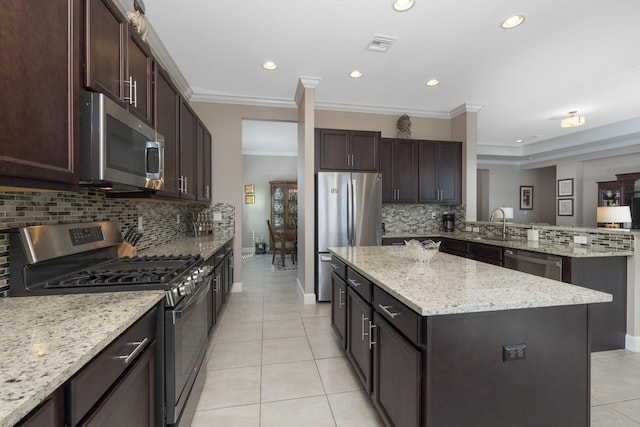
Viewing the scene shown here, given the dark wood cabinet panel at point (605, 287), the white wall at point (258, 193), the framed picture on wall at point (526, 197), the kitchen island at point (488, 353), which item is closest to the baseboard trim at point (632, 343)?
the dark wood cabinet panel at point (605, 287)

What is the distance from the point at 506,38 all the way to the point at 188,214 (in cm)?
424

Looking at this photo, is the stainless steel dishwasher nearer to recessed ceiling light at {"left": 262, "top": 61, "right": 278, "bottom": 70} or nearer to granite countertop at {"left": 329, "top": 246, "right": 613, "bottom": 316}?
granite countertop at {"left": 329, "top": 246, "right": 613, "bottom": 316}

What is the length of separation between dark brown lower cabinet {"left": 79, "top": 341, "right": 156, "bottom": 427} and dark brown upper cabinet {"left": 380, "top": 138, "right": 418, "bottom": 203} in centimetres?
374

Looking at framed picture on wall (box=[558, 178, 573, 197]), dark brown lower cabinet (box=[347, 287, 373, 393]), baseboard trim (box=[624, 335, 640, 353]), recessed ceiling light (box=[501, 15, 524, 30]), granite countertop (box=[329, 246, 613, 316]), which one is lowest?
baseboard trim (box=[624, 335, 640, 353])

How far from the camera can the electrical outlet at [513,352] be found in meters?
1.16

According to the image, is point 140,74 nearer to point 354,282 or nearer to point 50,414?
point 50,414

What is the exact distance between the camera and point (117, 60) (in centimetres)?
148

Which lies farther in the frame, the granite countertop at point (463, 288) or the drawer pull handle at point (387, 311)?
the drawer pull handle at point (387, 311)

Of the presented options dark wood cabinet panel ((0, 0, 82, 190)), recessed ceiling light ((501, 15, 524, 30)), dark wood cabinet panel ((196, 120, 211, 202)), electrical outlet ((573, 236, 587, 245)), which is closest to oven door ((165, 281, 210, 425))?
dark wood cabinet panel ((0, 0, 82, 190))

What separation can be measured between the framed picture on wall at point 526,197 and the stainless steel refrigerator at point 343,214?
7.28 metres

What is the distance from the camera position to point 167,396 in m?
1.32

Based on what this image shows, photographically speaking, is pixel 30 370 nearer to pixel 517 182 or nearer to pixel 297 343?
pixel 297 343

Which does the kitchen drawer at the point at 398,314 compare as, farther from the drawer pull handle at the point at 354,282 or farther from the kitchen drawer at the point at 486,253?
the kitchen drawer at the point at 486,253

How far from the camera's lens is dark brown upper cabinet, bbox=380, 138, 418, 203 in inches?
174
